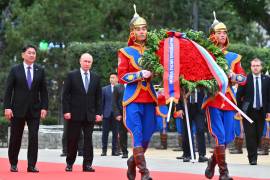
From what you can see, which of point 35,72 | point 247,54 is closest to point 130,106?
point 35,72

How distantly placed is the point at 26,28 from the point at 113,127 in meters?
12.0

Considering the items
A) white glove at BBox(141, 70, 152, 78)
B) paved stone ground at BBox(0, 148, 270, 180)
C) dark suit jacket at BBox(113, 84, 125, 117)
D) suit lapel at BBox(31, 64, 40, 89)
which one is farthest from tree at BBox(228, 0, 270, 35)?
white glove at BBox(141, 70, 152, 78)

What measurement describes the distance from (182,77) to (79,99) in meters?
3.45

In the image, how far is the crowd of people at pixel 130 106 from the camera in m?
11.5

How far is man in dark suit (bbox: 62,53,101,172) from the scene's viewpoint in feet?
47.1

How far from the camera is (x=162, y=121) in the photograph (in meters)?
23.0

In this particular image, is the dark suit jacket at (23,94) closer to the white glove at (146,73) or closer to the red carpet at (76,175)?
the red carpet at (76,175)

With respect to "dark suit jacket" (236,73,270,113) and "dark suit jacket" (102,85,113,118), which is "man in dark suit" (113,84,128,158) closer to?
"dark suit jacket" (102,85,113,118)

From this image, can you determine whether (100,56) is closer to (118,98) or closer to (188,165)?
(118,98)

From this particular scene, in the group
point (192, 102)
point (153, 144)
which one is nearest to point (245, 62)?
point (153, 144)

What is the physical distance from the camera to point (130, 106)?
1152 centimetres

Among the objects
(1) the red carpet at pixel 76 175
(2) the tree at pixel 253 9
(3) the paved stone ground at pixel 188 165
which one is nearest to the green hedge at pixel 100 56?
(2) the tree at pixel 253 9

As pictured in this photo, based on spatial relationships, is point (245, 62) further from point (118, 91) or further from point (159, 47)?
point (159, 47)

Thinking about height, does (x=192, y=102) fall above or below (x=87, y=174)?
above
